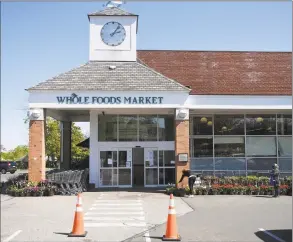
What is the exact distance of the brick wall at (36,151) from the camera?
64.2 ft

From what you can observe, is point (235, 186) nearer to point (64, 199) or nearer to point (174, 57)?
point (64, 199)

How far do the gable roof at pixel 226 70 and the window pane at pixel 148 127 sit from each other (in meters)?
2.72

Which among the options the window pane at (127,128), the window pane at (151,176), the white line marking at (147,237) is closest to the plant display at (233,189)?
the window pane at (151,176)

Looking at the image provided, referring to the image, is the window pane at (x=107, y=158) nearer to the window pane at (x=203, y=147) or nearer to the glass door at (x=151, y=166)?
the glass door at (x=151, y=166)

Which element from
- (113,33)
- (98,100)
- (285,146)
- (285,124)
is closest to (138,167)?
(98,100)

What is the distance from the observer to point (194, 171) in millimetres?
22188

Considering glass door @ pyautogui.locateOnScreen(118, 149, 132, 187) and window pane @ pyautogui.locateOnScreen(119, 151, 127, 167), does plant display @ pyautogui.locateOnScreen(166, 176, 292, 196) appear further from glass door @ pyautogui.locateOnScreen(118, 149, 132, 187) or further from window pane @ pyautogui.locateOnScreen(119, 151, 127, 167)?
window pane @ pyautogui.locateOnScreen(119, 151, 127, 167)

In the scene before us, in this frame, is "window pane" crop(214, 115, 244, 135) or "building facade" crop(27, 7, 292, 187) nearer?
"building facade" crop(27, 7, 292, 187)

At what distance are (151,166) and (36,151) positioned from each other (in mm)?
6560

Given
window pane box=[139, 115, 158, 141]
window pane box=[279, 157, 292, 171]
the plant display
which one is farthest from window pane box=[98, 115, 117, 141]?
window pane box=[279, 157, 292, 171]

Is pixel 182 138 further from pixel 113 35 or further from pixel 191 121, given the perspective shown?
pixel 113 35

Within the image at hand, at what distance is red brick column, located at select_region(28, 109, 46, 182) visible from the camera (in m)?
19.6

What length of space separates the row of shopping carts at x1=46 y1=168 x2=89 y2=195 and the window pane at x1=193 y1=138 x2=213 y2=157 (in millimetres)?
6631

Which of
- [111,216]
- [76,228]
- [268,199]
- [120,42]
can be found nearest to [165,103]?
[120,42]
